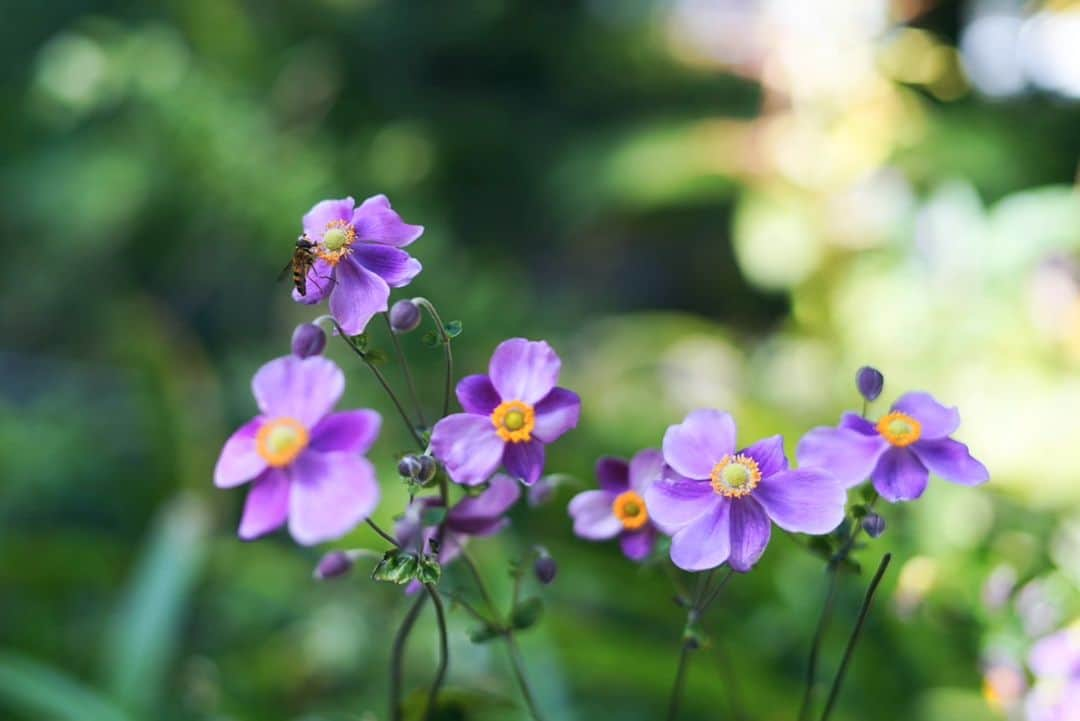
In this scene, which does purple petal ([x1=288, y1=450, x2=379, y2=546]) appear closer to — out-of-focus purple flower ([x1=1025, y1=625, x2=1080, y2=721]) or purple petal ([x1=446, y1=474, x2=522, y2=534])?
purple petal ([x1=446, y1=474, x2=522, y2=534])

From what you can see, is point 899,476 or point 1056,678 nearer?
point 899,476

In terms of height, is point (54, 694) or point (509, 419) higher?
point (509, 419)

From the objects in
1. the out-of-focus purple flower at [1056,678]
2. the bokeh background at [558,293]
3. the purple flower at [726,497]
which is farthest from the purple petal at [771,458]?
the out-of-focus purple flower at [1056,678]

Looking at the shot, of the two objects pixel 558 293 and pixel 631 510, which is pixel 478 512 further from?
pixel 558 293

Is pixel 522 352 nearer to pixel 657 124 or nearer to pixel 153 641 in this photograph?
pixel 153 641

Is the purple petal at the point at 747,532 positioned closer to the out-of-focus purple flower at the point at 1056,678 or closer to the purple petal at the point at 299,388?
the purple petal at the point at 299,388

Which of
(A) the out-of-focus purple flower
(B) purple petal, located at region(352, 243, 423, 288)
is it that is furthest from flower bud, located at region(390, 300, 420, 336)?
(A) the out-of-focus purple flower

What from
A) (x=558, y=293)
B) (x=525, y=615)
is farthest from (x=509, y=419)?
(x=558, y=293)
